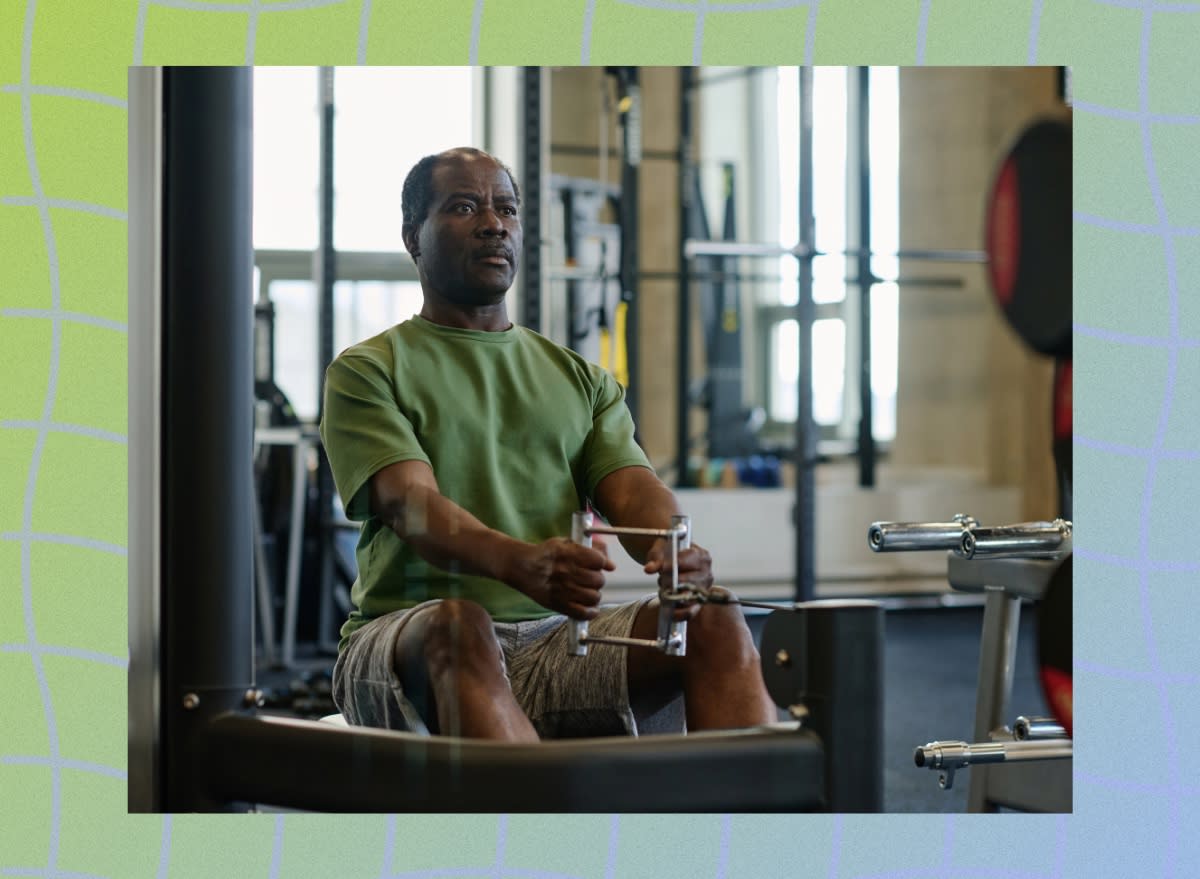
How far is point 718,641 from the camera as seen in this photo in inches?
41.6

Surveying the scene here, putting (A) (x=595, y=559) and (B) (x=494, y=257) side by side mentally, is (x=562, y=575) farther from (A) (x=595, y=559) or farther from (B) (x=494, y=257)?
(B) (x=494, y=257)

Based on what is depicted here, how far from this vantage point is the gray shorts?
1.05 metres

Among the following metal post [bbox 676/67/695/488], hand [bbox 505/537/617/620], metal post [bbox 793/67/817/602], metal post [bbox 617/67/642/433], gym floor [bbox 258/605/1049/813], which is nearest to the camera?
hand [bbox 505/537/617/620]

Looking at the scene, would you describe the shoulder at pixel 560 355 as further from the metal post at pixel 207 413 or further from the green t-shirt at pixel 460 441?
the metal post at pixel 207 413

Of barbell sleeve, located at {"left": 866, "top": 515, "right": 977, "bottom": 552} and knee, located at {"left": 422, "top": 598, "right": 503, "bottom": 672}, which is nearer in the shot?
knee, located at {"left": 422, "top": 598, "right": 503, "bottom": 672}

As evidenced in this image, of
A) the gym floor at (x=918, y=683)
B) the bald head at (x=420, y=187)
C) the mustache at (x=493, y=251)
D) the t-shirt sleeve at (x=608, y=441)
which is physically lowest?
the gym floor at (x=918, y=683)

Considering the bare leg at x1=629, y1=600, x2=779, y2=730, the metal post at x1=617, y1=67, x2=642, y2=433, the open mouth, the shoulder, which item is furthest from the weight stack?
the metal post at x1=617, y1=67, x2=642, y2=433

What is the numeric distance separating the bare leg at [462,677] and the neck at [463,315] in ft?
0.72

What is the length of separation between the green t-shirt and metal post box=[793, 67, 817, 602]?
1.69 ft

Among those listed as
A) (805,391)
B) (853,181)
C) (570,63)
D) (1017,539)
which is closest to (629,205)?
(805,391)

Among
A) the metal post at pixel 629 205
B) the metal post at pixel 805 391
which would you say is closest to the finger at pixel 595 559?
the metal post at pixel 805 391

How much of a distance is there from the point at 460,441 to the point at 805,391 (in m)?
1.54

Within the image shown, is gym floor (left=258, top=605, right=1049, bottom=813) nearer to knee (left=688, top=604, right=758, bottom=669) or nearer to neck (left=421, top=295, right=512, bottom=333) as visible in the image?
knee (left=688, top=604, right=758, bottom=669)

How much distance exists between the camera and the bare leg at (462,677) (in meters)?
1.05
